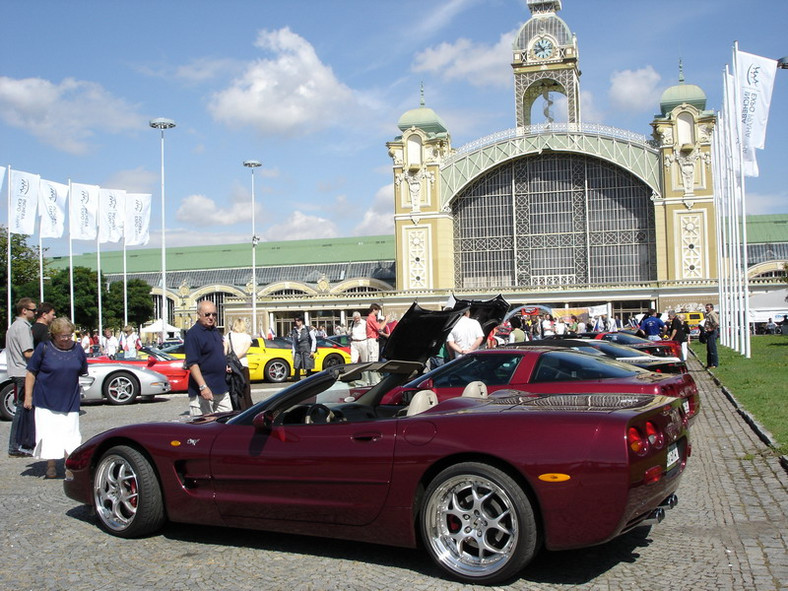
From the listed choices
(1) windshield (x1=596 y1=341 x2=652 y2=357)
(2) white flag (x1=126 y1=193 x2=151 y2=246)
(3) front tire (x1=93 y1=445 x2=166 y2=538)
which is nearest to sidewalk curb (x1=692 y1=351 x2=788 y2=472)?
(1) windshield (x1=596 y1=341 x2=652 y2=357)

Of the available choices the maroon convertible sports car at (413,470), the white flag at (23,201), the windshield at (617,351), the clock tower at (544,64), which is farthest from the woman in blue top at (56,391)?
the clock tower at (544,64)

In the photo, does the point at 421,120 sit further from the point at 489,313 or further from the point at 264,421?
the point at 264,421

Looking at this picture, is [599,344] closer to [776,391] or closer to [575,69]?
[776,391]

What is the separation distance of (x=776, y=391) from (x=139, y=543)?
40.2 ft

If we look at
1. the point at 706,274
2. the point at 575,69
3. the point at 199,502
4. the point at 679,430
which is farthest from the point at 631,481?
the point at 575,69

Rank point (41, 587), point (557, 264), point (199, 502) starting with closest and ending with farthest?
point (41, 587) → point (199, 502) → point (557, 264)

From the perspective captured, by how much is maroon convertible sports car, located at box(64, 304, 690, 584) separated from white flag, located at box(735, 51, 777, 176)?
21.2 metres

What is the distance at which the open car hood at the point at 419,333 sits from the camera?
11984 mm

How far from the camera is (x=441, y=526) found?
199 inches

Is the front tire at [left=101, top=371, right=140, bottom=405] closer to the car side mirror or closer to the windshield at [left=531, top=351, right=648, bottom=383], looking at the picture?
the windshield at [left=531, top=351, right=648, bottom=383]

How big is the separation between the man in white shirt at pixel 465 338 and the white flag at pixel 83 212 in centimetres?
2914

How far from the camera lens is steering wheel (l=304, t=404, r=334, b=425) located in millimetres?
5801

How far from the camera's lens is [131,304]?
73.8m

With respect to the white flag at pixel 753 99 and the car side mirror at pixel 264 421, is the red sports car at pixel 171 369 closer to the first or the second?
the car side mirror at pixel 264 421
